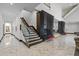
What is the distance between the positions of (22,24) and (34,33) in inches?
11.0

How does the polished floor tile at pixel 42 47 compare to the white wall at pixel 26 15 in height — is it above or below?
below

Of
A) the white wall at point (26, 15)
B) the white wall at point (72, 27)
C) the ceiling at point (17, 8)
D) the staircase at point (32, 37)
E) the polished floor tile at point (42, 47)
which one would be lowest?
the polished floor tile at point (42, 47)

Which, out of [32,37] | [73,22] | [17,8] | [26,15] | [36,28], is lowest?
[32,37]

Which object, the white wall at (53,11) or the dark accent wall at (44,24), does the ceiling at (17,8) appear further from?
the dark accent wall at (44,24)

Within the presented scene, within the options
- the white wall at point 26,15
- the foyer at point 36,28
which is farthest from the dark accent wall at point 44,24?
the white wall at point 26,15

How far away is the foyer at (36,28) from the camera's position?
2107 mm

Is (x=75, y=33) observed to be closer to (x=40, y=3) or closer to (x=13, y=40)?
(x=40, y=3)

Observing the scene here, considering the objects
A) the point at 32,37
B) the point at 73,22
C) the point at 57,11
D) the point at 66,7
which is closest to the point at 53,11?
the point at 57,11

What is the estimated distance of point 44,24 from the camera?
86.4 inches

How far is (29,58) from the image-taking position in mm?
2176

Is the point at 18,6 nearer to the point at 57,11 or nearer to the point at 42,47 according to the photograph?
the point at 57,11

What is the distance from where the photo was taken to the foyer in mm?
2107

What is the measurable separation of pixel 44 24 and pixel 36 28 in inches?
6.6

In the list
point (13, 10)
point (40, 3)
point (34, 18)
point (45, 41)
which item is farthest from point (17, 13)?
point (45, 41)
